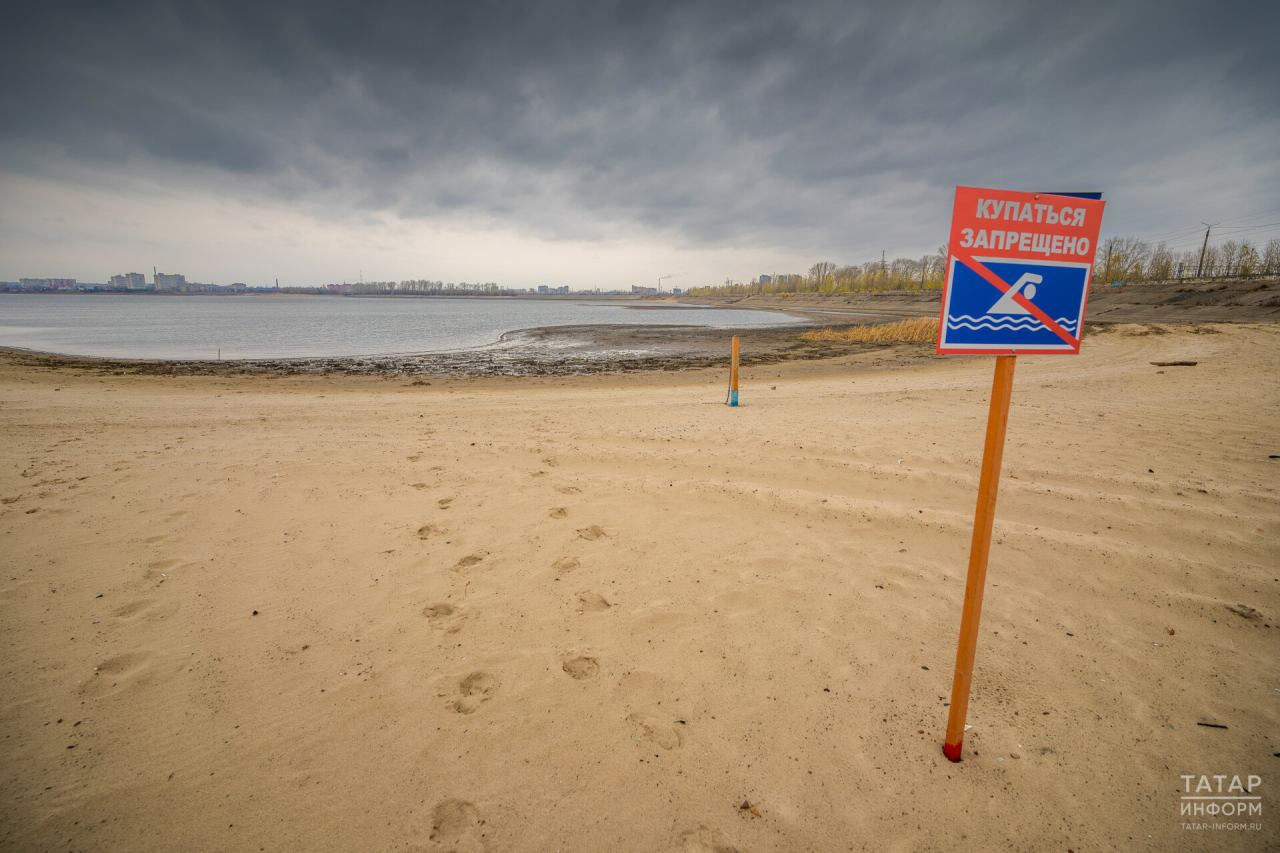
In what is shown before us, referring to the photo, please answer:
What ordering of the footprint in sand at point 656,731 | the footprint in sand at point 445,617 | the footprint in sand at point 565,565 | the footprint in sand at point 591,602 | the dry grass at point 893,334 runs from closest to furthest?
the footprint in sand at point 656,731, the footprint in sand at point 445,617, the footprint in sand at point 591,602, the footprint in sand at point 565,565, the dry grass at point 893,334

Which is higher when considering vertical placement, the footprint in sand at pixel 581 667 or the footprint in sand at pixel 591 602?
the footprint in sand at pixel 591 602

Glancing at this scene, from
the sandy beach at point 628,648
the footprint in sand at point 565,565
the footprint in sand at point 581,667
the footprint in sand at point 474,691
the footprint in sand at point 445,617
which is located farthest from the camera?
the footprint in sand at point 565,565

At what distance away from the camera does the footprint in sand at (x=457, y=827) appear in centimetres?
210

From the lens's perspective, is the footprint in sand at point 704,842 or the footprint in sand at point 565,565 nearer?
the footprint in sand at point 704,842

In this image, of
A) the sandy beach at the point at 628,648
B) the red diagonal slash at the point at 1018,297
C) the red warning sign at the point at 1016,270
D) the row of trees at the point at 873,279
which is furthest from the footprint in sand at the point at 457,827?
the row of trees at the point at 873,279

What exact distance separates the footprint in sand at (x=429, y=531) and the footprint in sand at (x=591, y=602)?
1.78 m

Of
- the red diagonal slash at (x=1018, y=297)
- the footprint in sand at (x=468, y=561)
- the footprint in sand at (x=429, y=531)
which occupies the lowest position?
the footprint in sand at (x=468, y=561)

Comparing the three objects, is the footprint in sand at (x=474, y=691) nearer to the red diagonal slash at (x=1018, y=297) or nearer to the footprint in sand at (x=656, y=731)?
the footprint in sand at (x=656, y=731)

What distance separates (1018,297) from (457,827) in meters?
3.39

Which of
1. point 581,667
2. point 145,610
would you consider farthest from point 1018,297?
point 145,610

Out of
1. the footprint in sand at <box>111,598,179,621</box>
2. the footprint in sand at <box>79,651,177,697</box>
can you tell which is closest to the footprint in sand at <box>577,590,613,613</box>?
the footprint in sand at <box>79,651,177,697</box>

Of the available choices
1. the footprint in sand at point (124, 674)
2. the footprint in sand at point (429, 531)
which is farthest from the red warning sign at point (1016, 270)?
the footprint in sand at point (124, 674)

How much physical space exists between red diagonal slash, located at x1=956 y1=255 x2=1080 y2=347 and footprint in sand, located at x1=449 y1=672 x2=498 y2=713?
130 inches

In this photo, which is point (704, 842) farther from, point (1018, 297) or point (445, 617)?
point (1018, 297)
